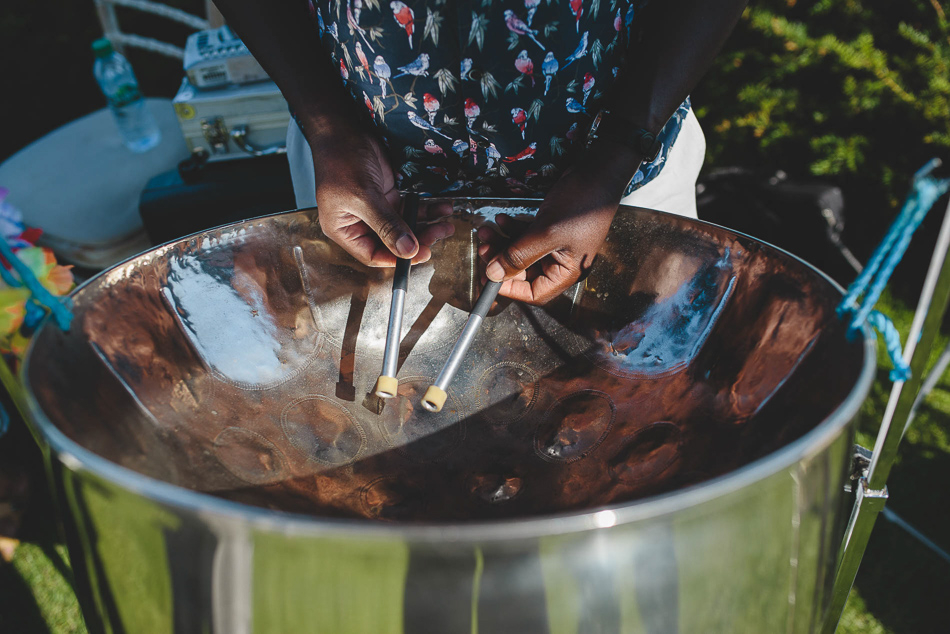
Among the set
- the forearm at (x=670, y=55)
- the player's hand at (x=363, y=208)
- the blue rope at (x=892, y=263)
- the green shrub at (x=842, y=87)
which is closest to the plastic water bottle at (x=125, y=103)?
the player's hand at (x=363, y=208)

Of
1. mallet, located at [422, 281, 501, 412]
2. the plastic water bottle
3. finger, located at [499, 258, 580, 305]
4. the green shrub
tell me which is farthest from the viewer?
the plastic water bottle

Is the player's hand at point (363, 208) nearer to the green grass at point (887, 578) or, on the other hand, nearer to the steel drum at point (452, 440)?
the steel drum at point (452, 440)

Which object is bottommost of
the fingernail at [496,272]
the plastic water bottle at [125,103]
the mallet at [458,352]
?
the plastic water bottle at [125,103]

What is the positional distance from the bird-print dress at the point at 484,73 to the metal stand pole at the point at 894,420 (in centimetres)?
49

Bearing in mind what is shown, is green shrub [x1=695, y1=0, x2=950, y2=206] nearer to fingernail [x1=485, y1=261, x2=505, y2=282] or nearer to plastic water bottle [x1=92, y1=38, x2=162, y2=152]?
fingernail [x1=485, y1=261, x2=505, y2=282]

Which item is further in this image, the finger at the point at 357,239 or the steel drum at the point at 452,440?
the finger at the point at 357,239

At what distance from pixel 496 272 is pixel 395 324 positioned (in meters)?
0.16

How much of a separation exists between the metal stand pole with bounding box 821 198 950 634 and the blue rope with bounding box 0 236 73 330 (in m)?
0.81

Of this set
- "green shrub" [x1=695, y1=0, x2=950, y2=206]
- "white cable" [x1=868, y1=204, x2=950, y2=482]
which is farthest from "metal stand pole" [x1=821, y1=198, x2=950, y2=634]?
"green shrub" [x1=695, y1=0, x2=950, y2=206]

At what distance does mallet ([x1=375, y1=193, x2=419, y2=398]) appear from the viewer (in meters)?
0.84

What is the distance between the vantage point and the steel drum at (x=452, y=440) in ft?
1.50

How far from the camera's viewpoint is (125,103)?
2064mm

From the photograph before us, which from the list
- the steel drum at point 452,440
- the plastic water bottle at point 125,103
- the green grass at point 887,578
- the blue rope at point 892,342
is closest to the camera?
the steel drum at point 452,440

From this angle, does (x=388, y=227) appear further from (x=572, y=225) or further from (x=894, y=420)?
(x=894, y=420)
